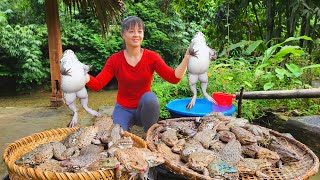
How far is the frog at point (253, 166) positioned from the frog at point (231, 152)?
0.03 meters

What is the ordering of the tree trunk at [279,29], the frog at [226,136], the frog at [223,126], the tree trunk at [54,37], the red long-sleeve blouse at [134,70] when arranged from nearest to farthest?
the frog at [226,136]
the frog at [223,126]
the red long-sleeve blouse at [134,70]
the tree trunk at [54,37]
the tree trunk at [279,29]

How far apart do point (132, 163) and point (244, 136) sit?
0.79 meters

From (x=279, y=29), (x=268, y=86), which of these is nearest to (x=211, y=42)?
(x=279, y=29)

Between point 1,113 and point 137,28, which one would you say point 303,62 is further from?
point 1,113

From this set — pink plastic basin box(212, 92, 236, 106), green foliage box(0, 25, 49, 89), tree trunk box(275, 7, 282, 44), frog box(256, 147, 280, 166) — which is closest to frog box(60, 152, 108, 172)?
frog box(256, 147, 280, 166)

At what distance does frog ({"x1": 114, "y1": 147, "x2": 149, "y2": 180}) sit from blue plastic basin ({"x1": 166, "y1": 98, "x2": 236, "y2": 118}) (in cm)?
108

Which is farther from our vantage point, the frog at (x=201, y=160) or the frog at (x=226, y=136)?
the frog at (x=226, y=136)

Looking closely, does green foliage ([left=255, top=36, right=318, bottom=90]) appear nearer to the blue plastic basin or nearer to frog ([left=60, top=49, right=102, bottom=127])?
the blue plastic basin

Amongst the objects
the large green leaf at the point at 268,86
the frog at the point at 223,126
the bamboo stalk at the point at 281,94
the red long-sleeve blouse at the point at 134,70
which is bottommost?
the frog at the point at 223,126

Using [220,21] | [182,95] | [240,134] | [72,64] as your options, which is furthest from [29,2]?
[240,134]

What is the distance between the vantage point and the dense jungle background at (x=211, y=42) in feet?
13.4

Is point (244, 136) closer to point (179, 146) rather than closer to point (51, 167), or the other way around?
point (179, 146)

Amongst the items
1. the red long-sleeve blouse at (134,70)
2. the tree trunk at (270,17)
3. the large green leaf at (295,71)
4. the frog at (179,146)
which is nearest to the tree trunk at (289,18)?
the tree trunk at (270,17)

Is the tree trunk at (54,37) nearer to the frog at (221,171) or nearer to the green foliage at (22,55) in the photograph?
the green foliage at (22,55)
